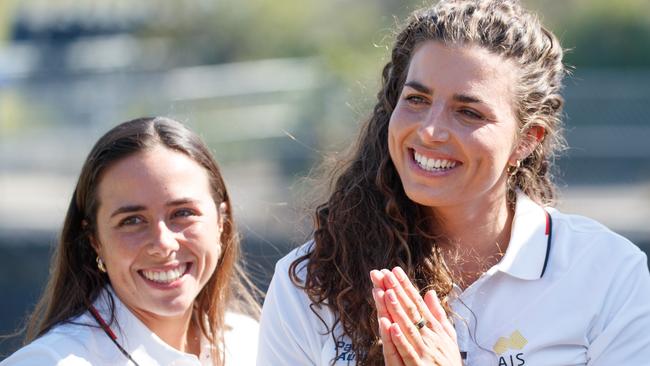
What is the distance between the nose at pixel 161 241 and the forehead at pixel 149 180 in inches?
3.2

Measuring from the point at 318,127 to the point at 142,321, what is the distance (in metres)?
6.77

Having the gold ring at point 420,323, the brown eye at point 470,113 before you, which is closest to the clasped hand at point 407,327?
the gold ring at point 420,323

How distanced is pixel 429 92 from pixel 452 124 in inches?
4.3

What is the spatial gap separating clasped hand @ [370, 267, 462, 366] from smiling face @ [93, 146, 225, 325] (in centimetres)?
81

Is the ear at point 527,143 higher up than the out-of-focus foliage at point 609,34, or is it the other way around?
the out-of-focus foliage at point 609,34

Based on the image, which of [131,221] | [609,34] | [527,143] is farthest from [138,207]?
[609,34]

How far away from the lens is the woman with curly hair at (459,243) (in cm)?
327

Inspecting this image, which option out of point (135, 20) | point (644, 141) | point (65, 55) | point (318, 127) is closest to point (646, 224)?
point (644, 141)

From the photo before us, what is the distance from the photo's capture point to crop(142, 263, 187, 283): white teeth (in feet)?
12.3

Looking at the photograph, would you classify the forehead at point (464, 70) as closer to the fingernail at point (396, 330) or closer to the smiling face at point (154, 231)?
the fingernail at point (396, 330)

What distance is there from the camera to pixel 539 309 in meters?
3.33

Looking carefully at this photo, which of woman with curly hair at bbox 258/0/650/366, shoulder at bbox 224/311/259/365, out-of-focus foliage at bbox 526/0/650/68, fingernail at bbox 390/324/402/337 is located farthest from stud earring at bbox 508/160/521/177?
out-of-focus foliage at bbox 526/0/650/68

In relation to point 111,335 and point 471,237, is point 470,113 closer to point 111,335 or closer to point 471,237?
point 471,237

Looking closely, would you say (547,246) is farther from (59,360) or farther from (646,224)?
(646,224)
